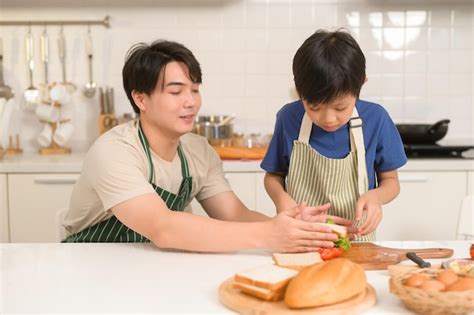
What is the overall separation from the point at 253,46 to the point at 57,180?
46.1 inches

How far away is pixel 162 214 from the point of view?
62.1 inches

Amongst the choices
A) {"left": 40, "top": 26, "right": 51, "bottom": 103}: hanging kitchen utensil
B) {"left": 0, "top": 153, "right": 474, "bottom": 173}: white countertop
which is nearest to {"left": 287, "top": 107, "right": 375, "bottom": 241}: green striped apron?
{"left": 0, "top": 153, "right": 474, "bottom": 173}: white countertop

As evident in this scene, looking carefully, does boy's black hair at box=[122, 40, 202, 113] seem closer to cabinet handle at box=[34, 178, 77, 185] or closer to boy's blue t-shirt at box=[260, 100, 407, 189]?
boy's blue t-shirt at box=[260, 100, 407, 189]

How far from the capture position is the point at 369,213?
1.64 metres

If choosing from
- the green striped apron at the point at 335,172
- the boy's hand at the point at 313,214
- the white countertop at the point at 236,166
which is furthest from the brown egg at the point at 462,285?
the white countertop at the point at 236,166

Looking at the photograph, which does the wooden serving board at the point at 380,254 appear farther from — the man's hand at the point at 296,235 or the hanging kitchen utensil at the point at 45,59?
the hanging kitchen utensil at the point at 45,59

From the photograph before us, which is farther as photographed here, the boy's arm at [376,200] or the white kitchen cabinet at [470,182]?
the white kitchen cabinet at [470,182]

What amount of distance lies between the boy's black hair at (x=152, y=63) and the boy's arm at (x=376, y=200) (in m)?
0.54

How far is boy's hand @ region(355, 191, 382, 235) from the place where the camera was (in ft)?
5.30

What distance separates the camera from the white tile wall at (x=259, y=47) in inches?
132

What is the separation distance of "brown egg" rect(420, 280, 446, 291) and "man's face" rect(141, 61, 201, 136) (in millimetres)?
819

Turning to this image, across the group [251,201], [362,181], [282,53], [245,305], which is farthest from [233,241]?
[282,53]

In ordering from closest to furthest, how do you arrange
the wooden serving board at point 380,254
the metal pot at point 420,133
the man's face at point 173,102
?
the wooden serving board at point 380,254 < the man's face at point 173,102 < the metal pot at point 420,133

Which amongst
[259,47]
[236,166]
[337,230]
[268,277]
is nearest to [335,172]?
[337,230]
